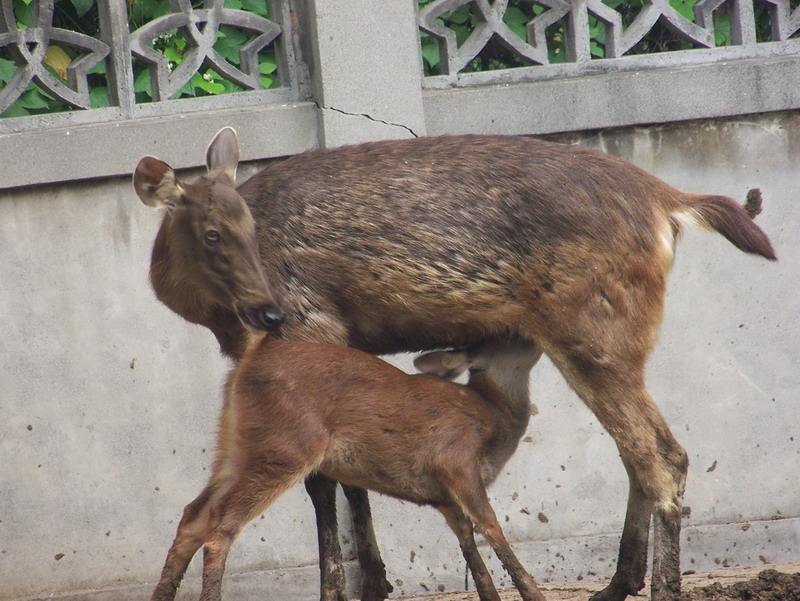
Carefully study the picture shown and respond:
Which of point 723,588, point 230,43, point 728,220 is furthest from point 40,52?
point 723,588

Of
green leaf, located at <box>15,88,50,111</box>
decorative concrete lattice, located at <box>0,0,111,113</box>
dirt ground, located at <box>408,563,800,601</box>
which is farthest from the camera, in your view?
green leaf, located at <box>15,88,50,111</box>

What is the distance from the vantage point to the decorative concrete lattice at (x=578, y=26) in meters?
6.52

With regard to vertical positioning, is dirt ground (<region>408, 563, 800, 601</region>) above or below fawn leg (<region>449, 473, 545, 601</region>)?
below

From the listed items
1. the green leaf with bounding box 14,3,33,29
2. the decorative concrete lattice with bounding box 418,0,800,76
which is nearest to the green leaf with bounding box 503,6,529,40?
the decorative concrete lattice with bounding box 418,0,800,76

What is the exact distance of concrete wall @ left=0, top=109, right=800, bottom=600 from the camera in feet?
20.4

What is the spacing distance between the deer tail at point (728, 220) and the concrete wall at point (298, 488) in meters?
1.56

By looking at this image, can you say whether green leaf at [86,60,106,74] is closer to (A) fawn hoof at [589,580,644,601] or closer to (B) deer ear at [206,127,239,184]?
(B) deer ear at [206,127,239,184]

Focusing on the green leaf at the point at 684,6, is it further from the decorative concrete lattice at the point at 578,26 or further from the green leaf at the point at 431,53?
the green leaf at the point at 431,53

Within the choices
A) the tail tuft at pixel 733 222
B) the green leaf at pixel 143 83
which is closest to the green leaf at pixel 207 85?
the green leaf at pixel 143 83

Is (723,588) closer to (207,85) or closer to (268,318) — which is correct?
(268,318)

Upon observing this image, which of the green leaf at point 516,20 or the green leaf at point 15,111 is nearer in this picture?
the green leaf at point 15,111

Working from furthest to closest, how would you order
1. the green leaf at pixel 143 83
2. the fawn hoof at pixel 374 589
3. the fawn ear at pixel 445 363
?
the green leaf at pixel 143 83
the fawn hoof at pixel 374 589
the fawn ear at pixel 445 363

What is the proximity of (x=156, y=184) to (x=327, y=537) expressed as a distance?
173cm

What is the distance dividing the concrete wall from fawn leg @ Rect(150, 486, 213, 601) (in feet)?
5.52
